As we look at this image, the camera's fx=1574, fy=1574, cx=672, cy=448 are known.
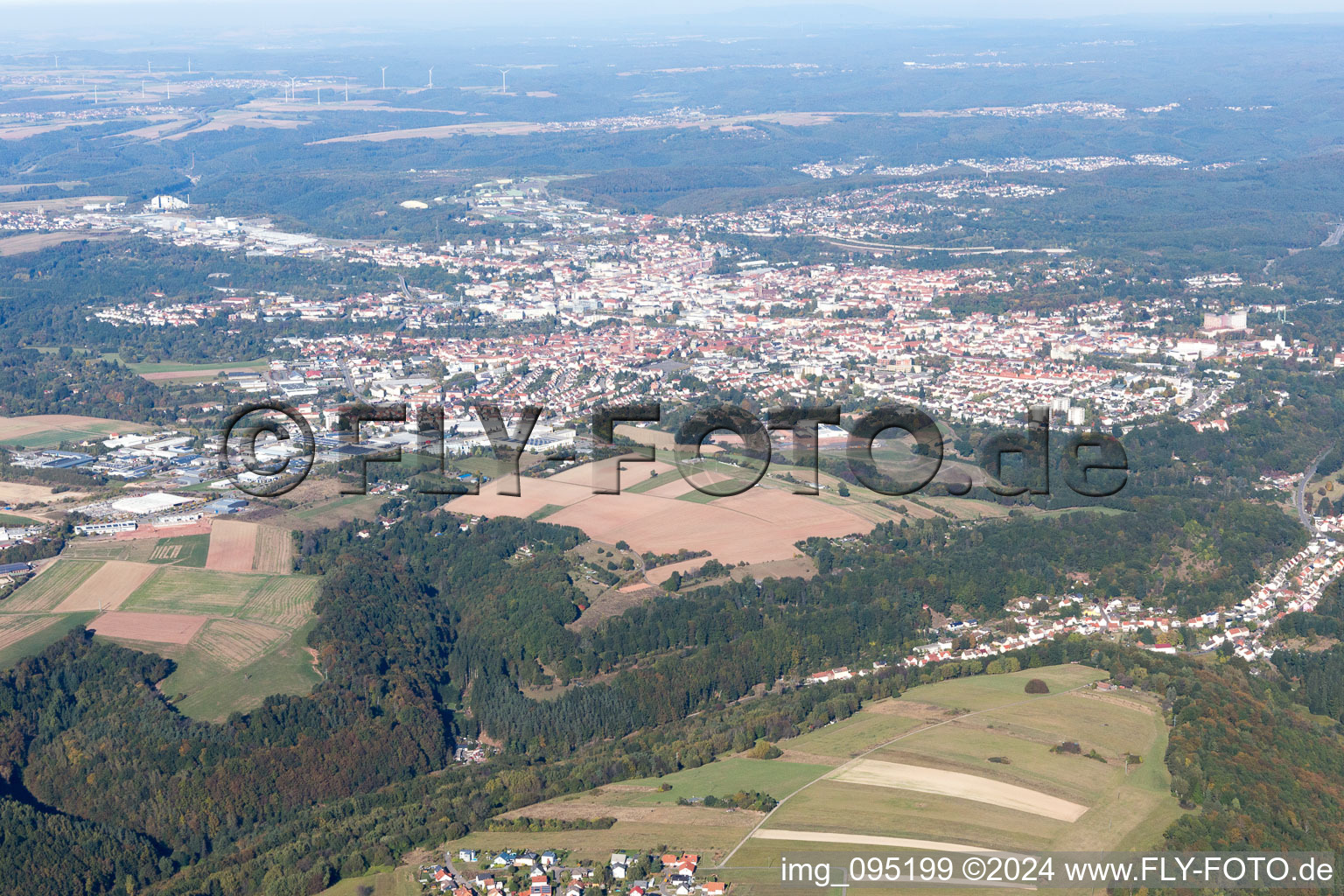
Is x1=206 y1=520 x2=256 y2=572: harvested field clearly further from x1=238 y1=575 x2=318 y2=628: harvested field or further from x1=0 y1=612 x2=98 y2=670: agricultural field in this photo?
x1=0 y1=612 x2=98 y2=670: agricultural field

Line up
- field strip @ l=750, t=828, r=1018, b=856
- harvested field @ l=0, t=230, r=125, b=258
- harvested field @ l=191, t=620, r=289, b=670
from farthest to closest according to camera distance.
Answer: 1. harvested field @ l=0, t=230, r=125, b=258
2. harvested field @ l=191, t=620, r=289, b=670
3. field strip @ l=750, t=828, r=1018, b=856

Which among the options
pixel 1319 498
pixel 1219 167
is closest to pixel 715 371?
pixel 1319 498

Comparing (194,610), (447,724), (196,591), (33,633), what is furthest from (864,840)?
(33,633)

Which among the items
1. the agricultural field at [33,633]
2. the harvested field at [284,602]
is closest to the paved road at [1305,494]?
the harvested field at [284,602]

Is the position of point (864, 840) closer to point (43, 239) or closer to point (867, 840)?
point (867, 840)

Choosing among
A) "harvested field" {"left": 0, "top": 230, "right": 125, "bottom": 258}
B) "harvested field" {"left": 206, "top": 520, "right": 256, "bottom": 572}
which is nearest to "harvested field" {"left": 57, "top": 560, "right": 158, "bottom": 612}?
"harvested field" {"left": 206, "top": 520, "right": 256, "bottom": 572}

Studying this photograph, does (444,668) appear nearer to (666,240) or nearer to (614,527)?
(614,527)
